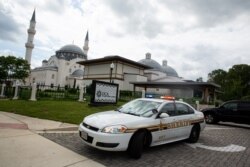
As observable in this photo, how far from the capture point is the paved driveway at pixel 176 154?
5.90m

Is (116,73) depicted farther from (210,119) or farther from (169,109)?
(169,109)

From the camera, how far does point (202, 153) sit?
7.21 metres

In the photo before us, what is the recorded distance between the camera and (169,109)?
7.59m

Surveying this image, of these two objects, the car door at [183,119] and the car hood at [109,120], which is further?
the car door at [183,119]

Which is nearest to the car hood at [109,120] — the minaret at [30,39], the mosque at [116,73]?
the mosque at [116,73]

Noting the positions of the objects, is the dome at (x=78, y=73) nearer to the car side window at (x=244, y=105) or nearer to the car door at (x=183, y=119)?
the car side window at (x=244, y=105)

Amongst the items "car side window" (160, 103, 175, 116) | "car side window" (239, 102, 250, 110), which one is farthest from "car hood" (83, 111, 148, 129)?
"car side window" (239, 102, 250, 110)

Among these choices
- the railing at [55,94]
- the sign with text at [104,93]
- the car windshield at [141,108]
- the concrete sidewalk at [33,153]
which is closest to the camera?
the concrete sidewalk at [33,153]

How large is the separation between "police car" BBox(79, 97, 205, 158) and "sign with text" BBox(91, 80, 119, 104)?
909cm

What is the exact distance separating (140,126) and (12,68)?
52.4 metres

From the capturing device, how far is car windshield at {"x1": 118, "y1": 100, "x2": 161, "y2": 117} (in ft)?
22.8

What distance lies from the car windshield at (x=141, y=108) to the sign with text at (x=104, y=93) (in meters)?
8.87

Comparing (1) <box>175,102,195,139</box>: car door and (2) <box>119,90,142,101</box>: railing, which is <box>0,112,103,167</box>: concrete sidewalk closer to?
(1) <box>175,102,195,139</box>: car door

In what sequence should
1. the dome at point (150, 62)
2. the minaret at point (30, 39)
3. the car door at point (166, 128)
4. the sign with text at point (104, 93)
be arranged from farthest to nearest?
the dome at point (150, 62) → the minaret at point (30, 39) → the sign with text at point (104, 93) → the car door at point (166, 128)
